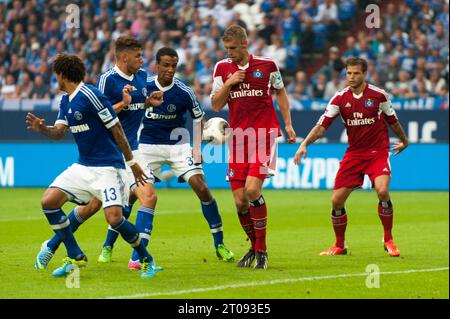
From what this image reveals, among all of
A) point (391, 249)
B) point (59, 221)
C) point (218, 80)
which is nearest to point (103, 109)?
point (59, 221)

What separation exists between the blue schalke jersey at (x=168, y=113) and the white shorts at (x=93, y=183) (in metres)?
1.70

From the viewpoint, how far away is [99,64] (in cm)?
2497

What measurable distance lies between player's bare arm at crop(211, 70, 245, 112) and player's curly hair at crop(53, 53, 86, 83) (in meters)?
1.59

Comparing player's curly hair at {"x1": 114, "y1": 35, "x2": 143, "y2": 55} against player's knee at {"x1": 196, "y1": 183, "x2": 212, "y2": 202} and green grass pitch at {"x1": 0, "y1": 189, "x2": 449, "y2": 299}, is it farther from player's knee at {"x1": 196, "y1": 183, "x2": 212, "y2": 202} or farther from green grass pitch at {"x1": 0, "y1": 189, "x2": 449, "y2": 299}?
green grass pitch at {"x1": 0, "y1": 189, "x2": 449, "y2": 299}

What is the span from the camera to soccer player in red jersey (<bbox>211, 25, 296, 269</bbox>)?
9.59 meters

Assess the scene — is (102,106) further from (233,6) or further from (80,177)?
(233,6)

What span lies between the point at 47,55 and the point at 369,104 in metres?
16.0

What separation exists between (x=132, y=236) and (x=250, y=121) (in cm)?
195

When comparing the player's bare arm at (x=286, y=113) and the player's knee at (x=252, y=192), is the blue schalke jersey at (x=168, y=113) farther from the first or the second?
the player's knee at (x=252, y=192)

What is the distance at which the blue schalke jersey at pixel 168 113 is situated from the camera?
33.7 ft

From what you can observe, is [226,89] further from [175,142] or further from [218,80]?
[175,142]

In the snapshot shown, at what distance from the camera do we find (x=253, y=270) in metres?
9.27

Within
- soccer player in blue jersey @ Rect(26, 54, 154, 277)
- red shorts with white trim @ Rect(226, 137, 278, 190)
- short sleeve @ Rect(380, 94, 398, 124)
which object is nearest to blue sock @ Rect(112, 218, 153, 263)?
soccer player in blue jersey @ Rect(26, 54, 154, 277)

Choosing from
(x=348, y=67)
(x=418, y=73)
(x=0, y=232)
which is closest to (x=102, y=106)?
(x=348, y=67)
